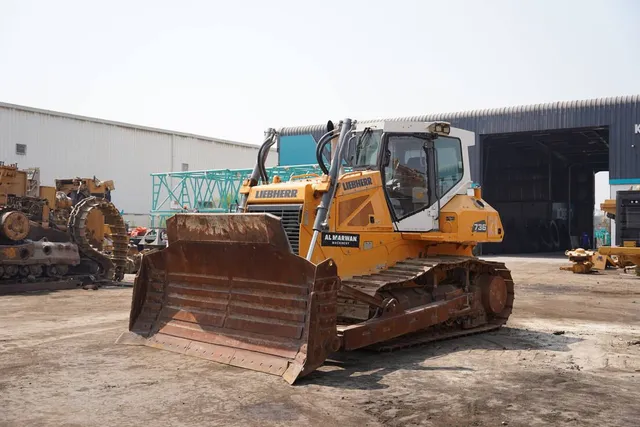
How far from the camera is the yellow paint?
8.32 metres

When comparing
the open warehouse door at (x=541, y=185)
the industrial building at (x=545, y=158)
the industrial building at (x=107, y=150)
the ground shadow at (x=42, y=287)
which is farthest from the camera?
the industrial building at (x=107, y=150)

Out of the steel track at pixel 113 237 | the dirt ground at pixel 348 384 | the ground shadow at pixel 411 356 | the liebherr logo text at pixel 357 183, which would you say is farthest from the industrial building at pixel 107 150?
the ground shadow at pixel 411 356

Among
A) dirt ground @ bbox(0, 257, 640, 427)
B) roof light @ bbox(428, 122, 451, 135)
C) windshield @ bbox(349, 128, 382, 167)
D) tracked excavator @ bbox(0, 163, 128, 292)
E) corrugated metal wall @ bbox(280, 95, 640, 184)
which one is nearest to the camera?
dirt ground @ bbox(0, 257, 640, 427)

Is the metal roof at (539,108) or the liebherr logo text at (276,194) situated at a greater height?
the metal roof at (539,108)

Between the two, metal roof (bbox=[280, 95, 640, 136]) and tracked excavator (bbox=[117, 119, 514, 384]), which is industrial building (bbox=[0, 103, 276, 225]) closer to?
metal roof (bbox=[280, 95, 640, 136])

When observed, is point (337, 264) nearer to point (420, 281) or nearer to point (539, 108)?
point (420, 281)

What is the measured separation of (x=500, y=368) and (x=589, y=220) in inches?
1559

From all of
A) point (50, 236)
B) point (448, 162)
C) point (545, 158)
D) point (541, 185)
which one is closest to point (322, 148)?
point (448, 162)

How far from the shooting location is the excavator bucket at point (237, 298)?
275 inches

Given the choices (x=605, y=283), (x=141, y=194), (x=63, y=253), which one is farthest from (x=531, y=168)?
(x=63, y=253)

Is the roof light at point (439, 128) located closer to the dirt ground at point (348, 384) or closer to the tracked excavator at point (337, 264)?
the tracked excavator at point (337, 264)

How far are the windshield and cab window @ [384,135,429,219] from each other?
16cm

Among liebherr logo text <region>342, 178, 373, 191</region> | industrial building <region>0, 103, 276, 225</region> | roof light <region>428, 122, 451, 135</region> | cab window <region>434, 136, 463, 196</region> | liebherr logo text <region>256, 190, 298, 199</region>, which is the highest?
industrial building <region>0, 103, 276, 225</region>

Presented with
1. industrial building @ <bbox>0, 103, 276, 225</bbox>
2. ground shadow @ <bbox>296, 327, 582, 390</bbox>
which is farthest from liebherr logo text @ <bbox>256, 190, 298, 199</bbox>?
industrial building @ <bbox>0, 103, 276, 225</bbox>
